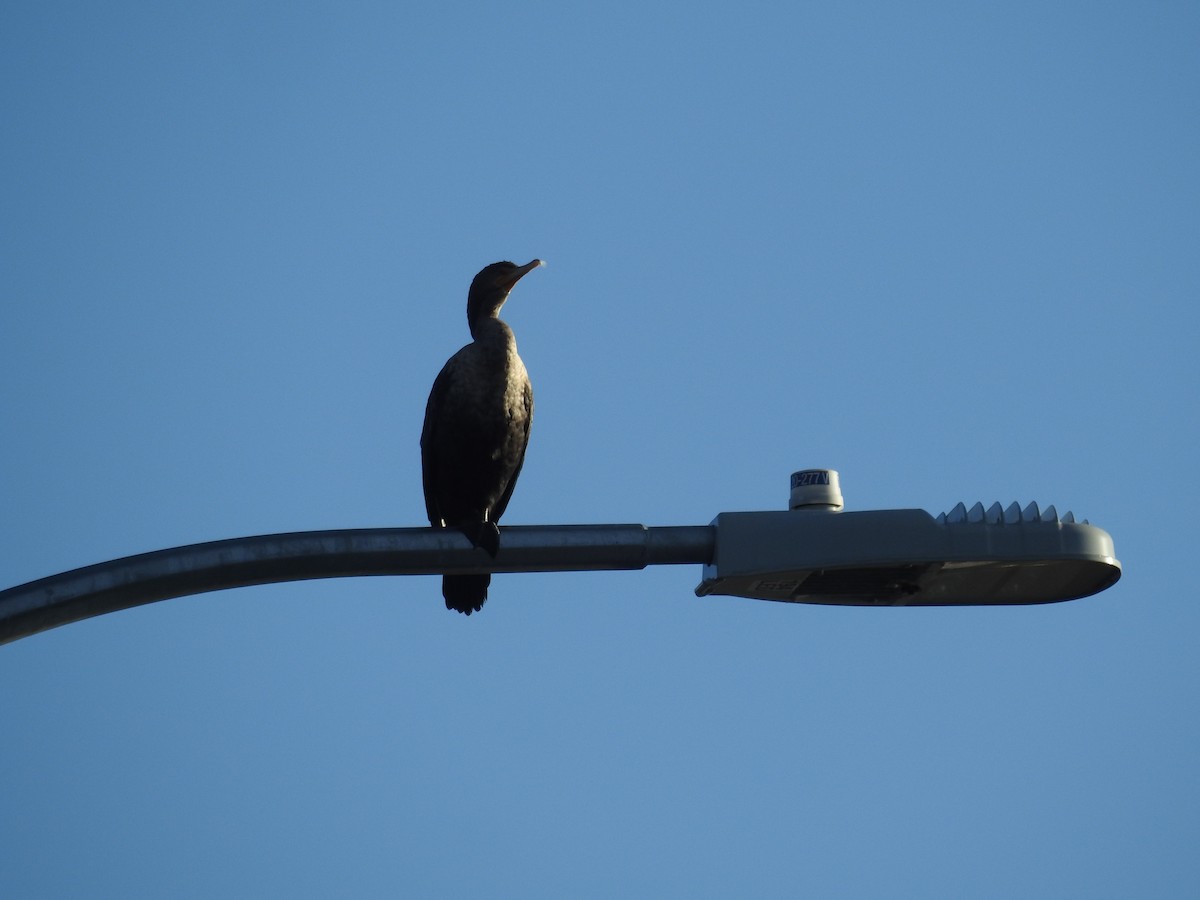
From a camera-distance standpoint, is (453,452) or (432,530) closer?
(432,530)

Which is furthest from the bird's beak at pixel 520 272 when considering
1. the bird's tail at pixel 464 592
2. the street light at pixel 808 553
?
the street light at pixel 808 553

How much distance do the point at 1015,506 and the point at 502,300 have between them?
3.89 m

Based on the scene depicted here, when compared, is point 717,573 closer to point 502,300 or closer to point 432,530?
point 432,530

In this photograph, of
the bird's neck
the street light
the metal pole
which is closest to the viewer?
the metal pole

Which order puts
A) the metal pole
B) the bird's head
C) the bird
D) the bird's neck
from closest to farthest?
the metal pole, the bird, the bird's neck, the bird's head

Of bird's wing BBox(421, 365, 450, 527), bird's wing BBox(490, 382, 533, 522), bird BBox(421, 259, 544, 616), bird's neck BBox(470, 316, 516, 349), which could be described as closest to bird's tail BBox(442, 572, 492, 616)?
bird BBox(421, 259, 544, 616)

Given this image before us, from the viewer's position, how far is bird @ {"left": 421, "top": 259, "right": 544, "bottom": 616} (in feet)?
24.2

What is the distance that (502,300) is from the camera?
26.1 ft

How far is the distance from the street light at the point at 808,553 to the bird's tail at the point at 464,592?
266 cm

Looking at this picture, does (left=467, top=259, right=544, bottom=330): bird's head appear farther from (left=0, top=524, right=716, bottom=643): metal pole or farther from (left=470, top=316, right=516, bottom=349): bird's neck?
(left=0, top=524, right=716, bottom=643): metal pole

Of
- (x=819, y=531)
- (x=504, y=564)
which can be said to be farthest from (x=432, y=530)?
(x=819, y=531)

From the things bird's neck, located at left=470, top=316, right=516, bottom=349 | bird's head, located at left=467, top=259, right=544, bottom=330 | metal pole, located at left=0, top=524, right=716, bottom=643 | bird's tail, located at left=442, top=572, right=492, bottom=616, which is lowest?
metal pole, located at left=0, top=524, right=716, bottom=643

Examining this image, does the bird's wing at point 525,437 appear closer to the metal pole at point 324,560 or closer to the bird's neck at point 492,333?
the bird's neck at point 492,333

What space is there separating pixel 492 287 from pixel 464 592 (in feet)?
5.08
